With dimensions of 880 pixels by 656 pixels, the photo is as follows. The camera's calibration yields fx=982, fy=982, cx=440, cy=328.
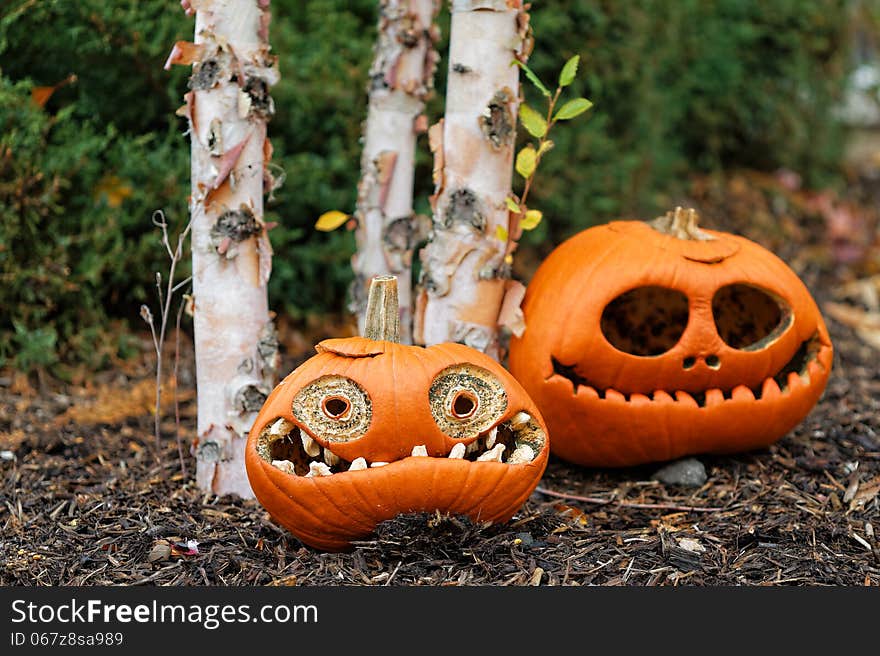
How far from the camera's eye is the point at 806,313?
9.96 ft

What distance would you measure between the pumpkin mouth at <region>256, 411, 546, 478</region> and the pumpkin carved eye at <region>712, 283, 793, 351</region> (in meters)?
1.01

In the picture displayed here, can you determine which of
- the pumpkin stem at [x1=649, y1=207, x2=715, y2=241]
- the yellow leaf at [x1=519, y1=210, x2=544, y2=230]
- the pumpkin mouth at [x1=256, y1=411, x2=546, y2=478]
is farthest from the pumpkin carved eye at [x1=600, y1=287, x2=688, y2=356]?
the pumpkin mouth at [x1=256, y1=411, x2=546, y2=478]

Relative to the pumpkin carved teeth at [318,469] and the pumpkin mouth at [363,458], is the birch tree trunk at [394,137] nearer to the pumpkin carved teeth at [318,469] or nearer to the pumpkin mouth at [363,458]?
the pumpkin mouth at [363,458]

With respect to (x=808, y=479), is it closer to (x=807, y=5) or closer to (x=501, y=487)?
(x=501, y=487)

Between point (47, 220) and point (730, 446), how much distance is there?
2.59 meters

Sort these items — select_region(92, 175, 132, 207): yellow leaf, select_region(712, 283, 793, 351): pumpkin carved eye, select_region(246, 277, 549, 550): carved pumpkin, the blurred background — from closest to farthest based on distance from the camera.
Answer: select_region(246, 277, 549, 550): carved pumpkin, select_region(712, 283, 793, 351): pumpkin carved eye, the blurred background, select_region(92, 175, 132, 207): yellow leaf

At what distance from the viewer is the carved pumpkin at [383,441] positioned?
2277mm

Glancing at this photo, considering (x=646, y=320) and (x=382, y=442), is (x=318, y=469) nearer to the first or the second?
(x=382, y=442)

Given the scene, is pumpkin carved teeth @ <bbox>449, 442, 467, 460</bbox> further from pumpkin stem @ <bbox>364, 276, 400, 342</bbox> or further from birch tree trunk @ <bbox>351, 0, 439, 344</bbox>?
birch tree trunk @ <bbox>351, 0, 439, 344</bbox>

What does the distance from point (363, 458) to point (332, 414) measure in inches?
5.2

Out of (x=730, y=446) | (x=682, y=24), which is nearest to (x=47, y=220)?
(x=730, y=446)

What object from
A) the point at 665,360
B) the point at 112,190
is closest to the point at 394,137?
the point at 665,360

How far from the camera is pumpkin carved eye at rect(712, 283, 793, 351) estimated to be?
10.4 ft

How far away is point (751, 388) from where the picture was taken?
302 centimetres
